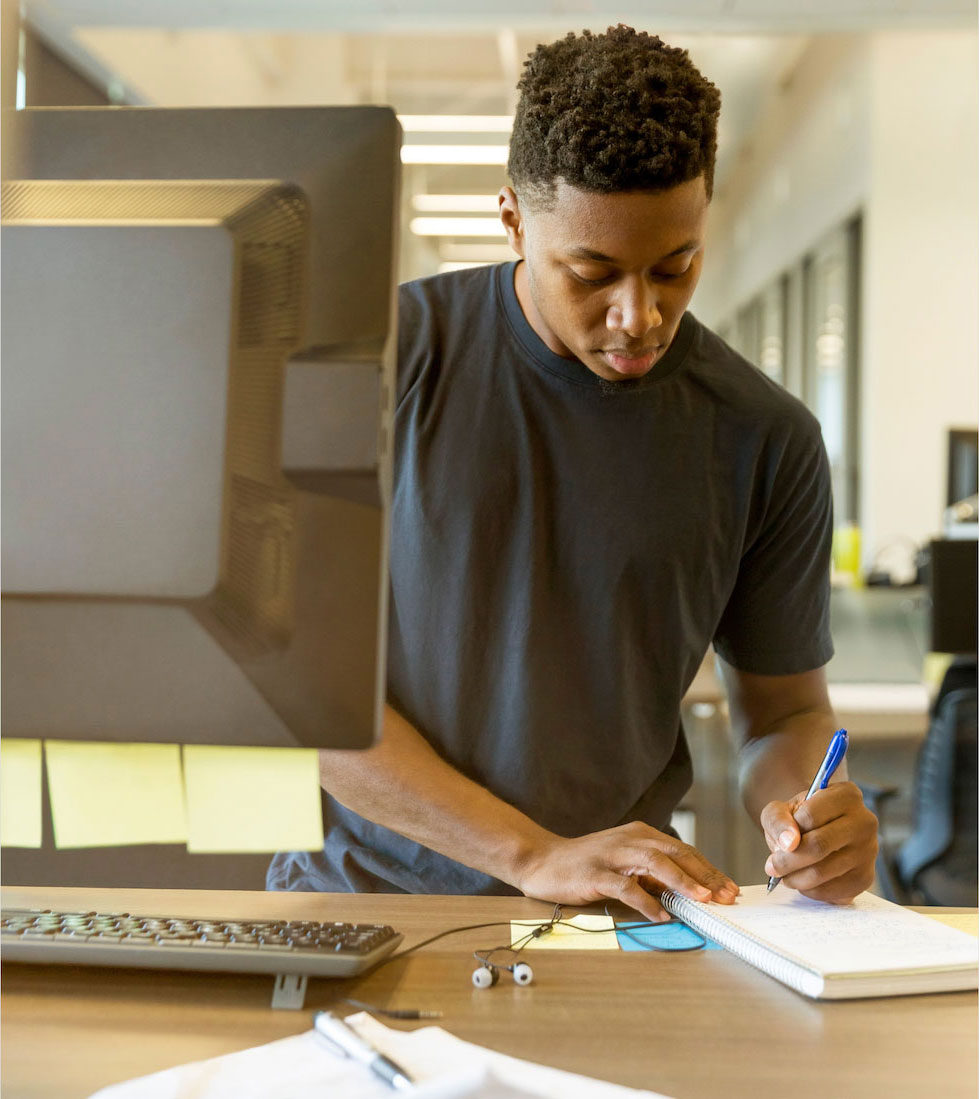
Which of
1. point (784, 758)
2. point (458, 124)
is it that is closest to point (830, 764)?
point (784, 758)

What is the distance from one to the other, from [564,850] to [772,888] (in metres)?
0.18

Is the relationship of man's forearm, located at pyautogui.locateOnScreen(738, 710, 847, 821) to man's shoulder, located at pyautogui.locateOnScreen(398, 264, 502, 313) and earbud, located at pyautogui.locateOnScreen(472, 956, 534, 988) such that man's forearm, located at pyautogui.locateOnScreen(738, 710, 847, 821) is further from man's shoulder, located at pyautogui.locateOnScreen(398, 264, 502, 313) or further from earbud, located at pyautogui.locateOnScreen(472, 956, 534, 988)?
man's shoulder, located at pyautogui.locateOnScreen(398, 264, 502, 313)

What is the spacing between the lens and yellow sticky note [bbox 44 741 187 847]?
96cm

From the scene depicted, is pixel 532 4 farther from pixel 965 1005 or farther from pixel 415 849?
pixel 965 1005

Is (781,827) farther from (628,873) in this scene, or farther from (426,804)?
(426,804)

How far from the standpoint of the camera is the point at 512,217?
1.17m

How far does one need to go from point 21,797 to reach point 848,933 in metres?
0.66

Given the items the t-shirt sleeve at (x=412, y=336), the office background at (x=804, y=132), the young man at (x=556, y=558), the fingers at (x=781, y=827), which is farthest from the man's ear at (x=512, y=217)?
the office background at (x=804, y=132)

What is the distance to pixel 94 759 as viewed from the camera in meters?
1.06

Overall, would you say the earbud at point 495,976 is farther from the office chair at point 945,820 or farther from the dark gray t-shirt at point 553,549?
the office chair at point 945,820

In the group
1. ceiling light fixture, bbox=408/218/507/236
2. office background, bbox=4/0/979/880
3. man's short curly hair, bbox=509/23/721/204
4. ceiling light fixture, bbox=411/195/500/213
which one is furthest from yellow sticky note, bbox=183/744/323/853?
ceiling light fixture, bbox=408/218/507/236

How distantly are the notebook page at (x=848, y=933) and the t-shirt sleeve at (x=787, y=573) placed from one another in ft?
1.11

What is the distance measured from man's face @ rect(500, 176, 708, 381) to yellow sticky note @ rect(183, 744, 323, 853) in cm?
46

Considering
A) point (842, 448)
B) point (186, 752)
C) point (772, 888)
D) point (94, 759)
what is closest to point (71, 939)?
point (186, 752)
